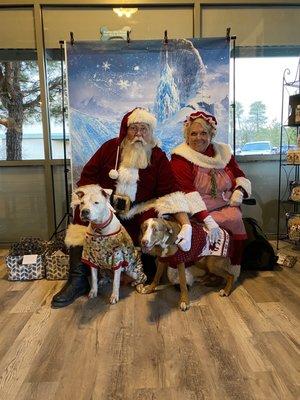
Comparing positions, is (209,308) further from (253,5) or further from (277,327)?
(253,5)

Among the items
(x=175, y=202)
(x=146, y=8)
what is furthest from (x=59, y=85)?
(x=175, y=202)

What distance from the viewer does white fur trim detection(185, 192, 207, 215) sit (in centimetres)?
234

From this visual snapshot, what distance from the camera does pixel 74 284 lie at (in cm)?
231

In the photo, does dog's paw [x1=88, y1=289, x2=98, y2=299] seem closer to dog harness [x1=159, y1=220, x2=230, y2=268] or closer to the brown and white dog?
the brown and white dog

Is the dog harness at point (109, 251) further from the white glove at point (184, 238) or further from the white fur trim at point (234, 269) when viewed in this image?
the white fur trim at point (234, 269)

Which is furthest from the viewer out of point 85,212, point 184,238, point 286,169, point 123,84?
point 286,169

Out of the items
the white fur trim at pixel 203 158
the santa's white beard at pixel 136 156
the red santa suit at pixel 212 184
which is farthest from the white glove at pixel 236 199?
the santa's white beard at pixel 136 156

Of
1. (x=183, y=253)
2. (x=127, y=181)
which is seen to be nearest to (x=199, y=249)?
(x=183, y=253)

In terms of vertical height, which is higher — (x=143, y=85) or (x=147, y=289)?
(x=143, y=85)

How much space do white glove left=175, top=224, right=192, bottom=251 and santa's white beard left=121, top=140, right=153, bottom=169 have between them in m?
0.57

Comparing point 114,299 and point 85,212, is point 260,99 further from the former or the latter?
point 114,299

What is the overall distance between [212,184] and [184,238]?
63 centimetres

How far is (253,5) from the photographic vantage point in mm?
3328

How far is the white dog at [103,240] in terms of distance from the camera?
2.04 metres
